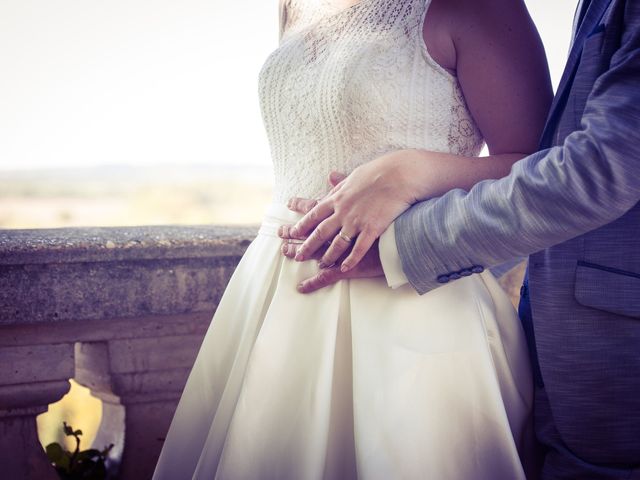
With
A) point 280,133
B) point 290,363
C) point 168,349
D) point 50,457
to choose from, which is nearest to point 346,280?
point 290,363

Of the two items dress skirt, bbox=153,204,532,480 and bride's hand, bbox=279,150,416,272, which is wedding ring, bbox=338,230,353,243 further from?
dress skirt, bbox=153,204,532,480

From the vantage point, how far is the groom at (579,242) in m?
0.83

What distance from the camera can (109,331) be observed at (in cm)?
171

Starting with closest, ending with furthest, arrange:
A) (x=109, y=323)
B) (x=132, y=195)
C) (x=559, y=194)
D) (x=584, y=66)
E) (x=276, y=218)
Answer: (x=559, y=194)
(x=584, y=66)
(x=276, y=218)
(x=109, y=323)
(x=132, y=195)

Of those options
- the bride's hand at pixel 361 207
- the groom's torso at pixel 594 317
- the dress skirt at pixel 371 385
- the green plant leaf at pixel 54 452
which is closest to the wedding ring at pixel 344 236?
the bride's hand at pixel 361 207

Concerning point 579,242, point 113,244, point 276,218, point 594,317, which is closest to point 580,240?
point 579,242

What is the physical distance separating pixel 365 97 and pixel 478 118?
9.0 inches

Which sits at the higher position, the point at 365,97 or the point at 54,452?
the point at 365,97

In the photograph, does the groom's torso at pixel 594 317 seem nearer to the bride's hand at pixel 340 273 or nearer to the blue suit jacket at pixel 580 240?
the blue suit jacket at pixel 580 240

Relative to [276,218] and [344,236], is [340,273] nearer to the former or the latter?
[344,236]

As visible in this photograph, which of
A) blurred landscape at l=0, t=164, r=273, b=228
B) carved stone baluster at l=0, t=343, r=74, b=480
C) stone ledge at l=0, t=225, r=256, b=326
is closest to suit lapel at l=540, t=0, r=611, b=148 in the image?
stone ledge at l=0, t=225, r=256, b=326

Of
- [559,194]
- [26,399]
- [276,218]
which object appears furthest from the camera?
[26,399]

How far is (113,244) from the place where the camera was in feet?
5.21

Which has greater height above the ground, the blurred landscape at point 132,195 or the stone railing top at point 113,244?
the blurred landscape at point 132,195
